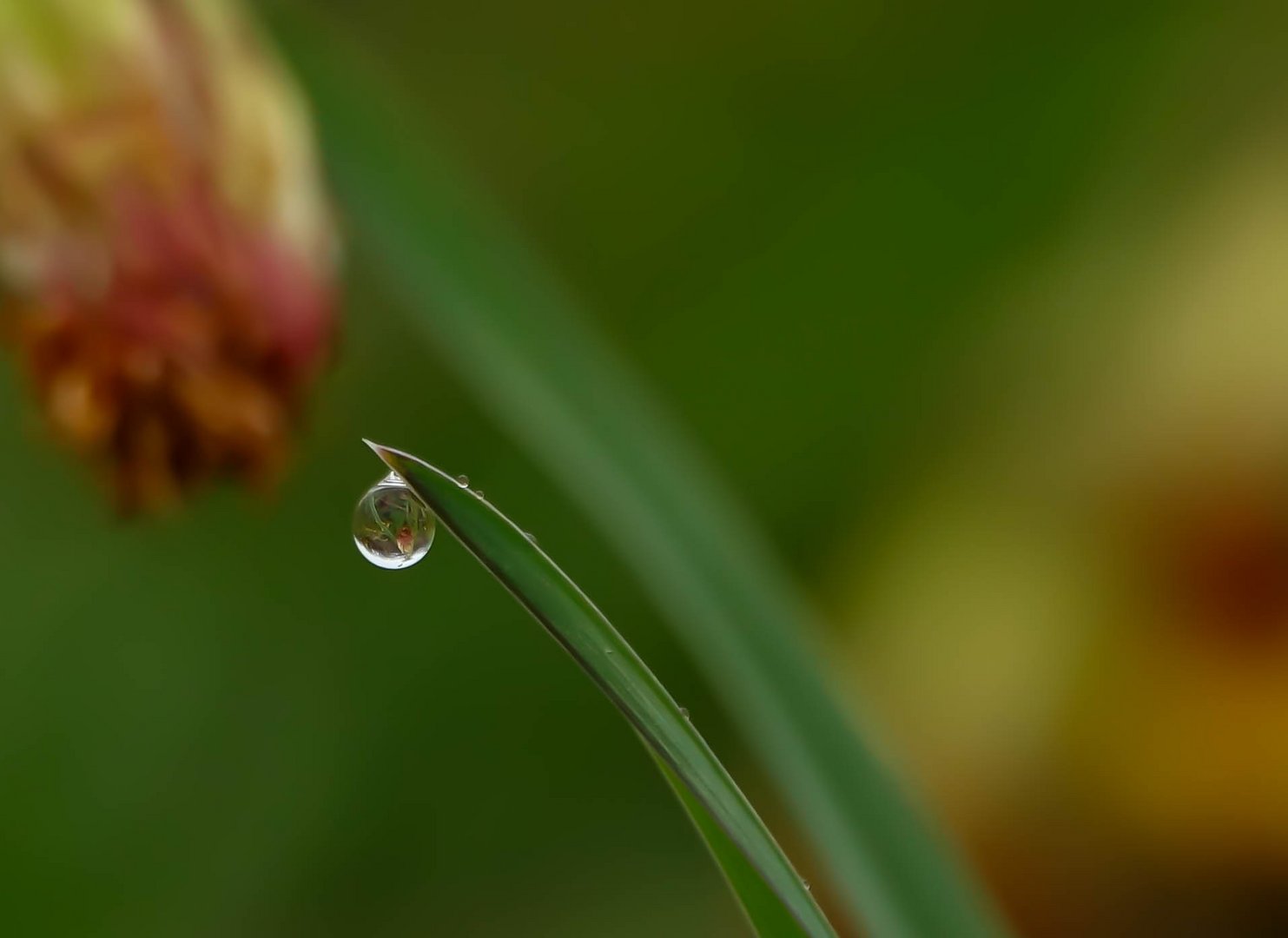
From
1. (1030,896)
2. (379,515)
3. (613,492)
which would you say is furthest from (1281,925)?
(379,515)

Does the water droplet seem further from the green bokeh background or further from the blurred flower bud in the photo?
the green bokeh background

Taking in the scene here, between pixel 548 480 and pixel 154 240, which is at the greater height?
pixel 154 240

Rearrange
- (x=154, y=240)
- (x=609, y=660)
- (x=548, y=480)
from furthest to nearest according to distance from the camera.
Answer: (x=548, y=480) < (x=154, y=240) < (x=609, y=660)

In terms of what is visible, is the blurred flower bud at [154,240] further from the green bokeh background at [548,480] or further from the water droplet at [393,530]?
the green bokeh background at [548,480]

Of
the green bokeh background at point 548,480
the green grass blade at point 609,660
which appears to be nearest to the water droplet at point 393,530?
the green grass blade at point 609,660

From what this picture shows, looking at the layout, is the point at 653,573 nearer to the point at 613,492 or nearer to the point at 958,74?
the point at 613,492

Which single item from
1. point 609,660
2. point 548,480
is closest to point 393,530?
point 609,660

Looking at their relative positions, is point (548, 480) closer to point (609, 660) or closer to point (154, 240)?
point (154, 240)
